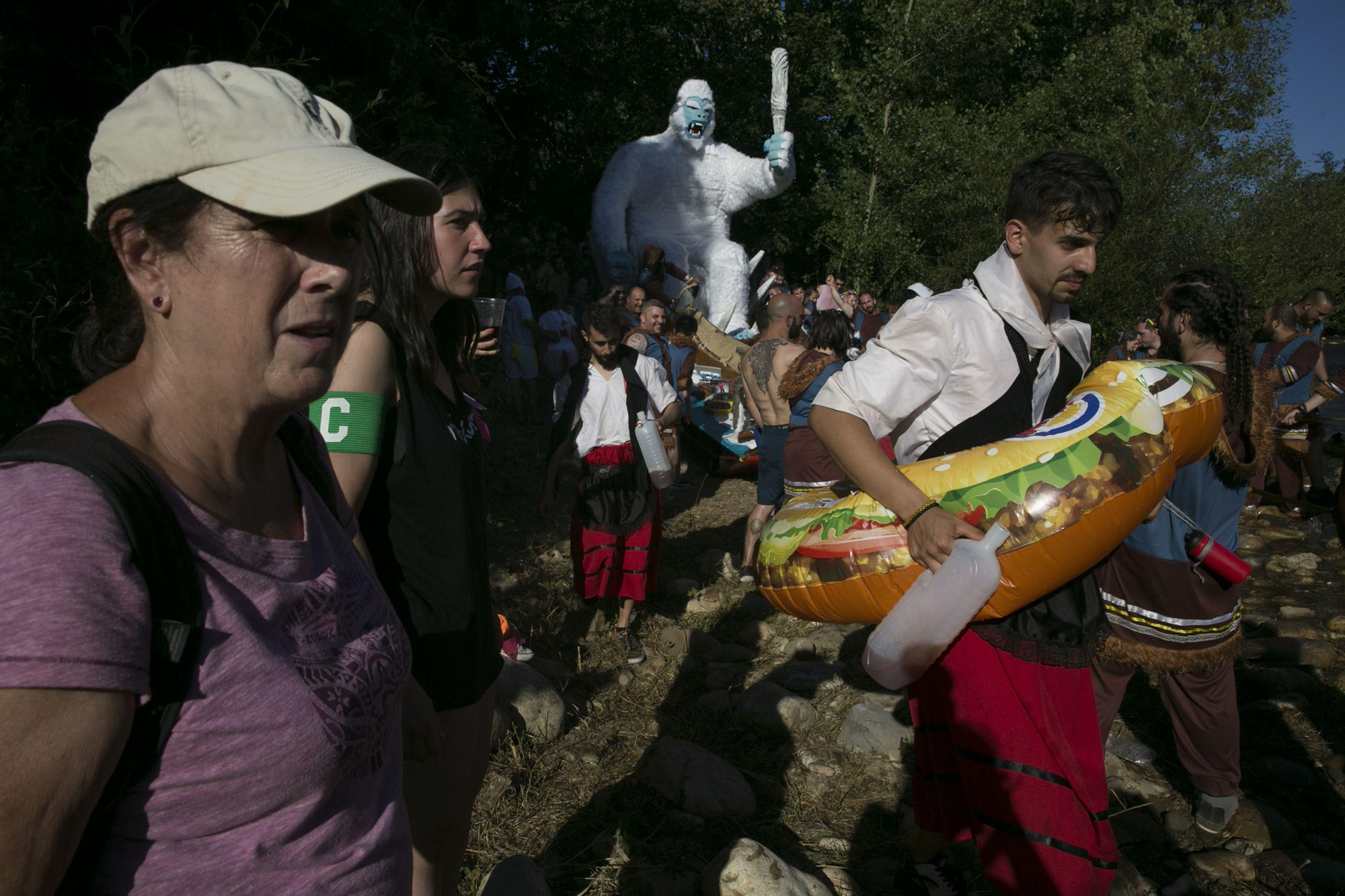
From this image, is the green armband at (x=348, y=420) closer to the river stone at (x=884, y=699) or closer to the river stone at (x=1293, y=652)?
the river stone at (x=884, y=699)

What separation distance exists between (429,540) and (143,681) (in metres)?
1.09

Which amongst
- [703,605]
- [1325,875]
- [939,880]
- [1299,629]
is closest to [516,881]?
[939,880]

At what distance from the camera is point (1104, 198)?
2.29 meters

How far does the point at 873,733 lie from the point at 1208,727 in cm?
139

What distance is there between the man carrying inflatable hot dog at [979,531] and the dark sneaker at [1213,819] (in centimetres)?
166

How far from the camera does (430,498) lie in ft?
6.43

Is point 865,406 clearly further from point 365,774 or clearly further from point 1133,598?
point 1133,598

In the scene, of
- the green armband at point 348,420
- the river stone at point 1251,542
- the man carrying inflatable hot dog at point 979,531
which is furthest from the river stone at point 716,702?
the river stone at point 1251,542

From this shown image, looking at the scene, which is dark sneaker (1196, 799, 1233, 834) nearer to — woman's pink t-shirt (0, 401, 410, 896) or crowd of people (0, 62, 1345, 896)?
crowd of people (0, 62, 1345, 896)

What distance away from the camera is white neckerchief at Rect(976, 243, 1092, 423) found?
7.70 feet

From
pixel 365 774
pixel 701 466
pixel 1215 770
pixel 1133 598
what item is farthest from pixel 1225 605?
pixel 701 466

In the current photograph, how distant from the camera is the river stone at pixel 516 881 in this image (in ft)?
8.61

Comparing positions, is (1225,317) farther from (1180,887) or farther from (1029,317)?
(1180,887)

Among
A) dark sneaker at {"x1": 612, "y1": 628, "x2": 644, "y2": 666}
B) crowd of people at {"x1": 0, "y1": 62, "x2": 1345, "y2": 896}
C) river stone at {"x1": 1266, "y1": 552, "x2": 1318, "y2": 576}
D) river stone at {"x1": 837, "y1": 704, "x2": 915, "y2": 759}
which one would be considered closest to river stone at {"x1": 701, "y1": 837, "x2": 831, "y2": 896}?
crowd of people at {"x1": 0, "y1": 62, "x2": 1345, "y2": 896}
